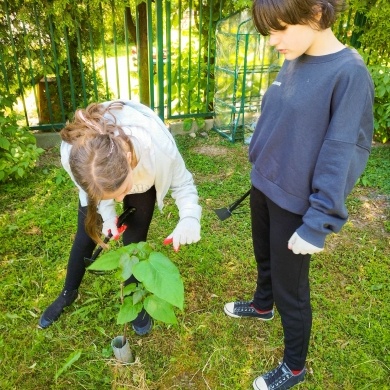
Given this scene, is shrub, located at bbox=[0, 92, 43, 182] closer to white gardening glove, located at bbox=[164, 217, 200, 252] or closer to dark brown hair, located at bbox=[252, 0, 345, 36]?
white gardening glove, located at bbox=[164, 217, 200, 252]

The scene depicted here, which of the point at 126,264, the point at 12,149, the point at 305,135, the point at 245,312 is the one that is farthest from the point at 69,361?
the point at 12,149

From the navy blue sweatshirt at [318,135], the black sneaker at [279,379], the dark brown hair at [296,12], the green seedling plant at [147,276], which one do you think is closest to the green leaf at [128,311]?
the green seedling plant at [147,276]

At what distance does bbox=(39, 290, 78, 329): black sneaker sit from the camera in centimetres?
208

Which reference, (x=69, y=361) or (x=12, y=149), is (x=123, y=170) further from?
(x=12, y=149)

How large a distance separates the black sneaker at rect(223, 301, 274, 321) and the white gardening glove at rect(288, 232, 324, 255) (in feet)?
3.10

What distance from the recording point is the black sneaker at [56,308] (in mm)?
2082

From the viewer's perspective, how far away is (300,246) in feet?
4.24

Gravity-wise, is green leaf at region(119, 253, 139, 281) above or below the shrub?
above

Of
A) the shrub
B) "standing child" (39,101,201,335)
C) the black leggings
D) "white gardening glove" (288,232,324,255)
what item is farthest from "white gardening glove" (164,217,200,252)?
the shrub

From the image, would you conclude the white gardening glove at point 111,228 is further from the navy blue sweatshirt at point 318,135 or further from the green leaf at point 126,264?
the navy blue sweatshirt at point 318,135

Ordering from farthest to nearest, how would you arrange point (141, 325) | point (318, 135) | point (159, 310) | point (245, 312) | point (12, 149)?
point (12, 149) → point (245, 312) → point (141, 325) → point (159, 310) → point (318, 135)

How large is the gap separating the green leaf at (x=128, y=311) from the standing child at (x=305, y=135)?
0.56 metres

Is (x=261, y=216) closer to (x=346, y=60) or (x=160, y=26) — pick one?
(x=346, y=60)

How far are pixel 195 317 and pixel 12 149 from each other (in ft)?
7.38
